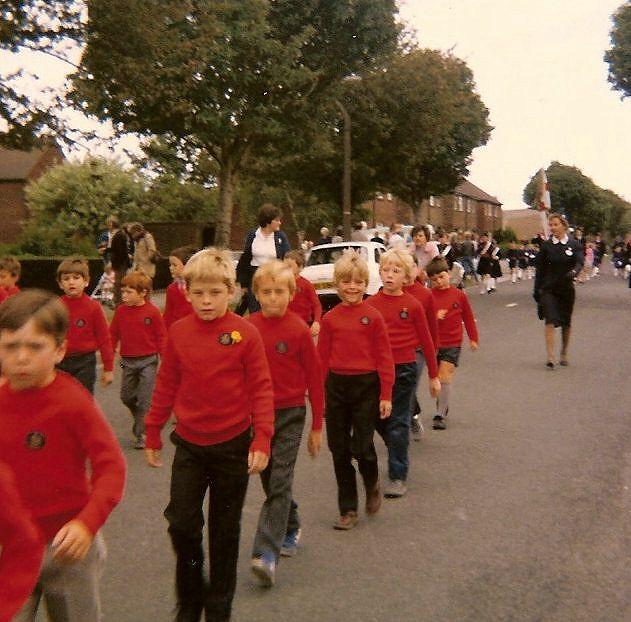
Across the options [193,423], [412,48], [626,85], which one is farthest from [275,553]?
[626,85]

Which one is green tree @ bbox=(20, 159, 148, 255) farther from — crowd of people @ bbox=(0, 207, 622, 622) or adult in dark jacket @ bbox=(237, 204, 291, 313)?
crowd of people @ bbox=(0, 207, 622, 622)

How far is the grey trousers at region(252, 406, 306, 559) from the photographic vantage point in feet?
14.4

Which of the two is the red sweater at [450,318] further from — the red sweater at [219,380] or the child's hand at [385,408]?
the red sweater at [219,380]

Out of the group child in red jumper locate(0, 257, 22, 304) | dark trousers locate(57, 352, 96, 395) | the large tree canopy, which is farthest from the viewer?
the large tree canopy

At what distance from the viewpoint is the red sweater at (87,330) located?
6828 millimetres

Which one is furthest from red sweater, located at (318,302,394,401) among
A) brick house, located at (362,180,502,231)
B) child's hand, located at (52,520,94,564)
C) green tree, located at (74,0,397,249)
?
brick house, located at (362,180,502,231)

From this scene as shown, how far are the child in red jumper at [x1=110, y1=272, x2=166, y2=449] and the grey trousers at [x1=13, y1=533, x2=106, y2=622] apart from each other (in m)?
4.64

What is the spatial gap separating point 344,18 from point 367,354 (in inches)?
779

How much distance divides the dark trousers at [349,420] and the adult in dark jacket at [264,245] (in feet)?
17.0

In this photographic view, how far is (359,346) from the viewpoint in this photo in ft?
17.4

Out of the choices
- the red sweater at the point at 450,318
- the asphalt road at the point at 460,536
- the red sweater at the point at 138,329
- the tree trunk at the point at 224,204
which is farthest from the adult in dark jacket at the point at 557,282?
the tree trunk at the point at 224,204

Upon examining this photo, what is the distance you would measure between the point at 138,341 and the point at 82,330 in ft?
2.28

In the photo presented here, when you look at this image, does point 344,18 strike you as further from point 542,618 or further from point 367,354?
point 542,618

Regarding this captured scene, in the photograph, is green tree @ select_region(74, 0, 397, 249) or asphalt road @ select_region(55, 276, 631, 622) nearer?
asphalt road @ select_region(55, 276, 631, 622)
